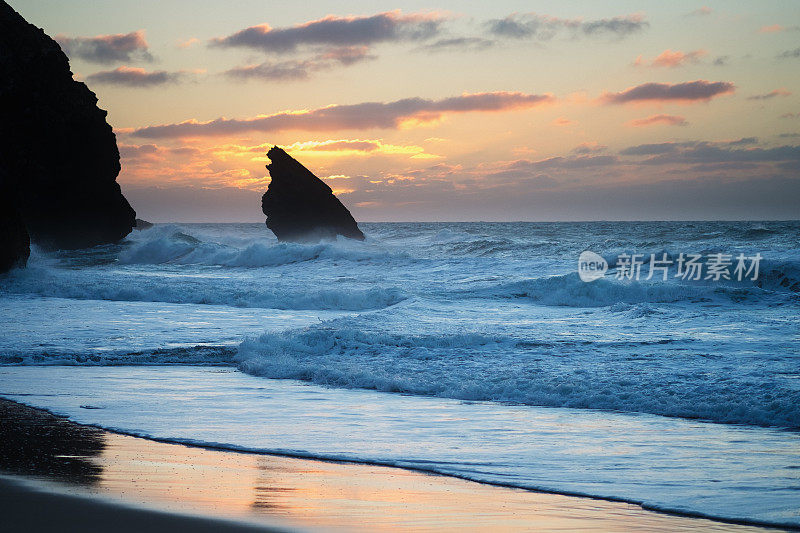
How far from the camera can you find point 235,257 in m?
41.2

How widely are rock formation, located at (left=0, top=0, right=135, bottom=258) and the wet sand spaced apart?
111 feet

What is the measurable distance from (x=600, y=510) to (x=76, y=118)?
47391mm

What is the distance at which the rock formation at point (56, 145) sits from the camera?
38.1m

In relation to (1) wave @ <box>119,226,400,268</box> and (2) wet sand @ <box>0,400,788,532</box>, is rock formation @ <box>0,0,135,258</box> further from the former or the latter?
(2) wet sand @ <box>0,400,788,532</box>

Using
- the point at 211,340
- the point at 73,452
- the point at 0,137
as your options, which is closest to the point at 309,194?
the point at 0,137

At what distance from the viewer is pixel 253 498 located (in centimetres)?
448

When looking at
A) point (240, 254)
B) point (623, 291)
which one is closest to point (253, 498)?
point (623, 291)

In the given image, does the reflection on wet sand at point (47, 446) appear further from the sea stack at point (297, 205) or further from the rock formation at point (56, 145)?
the sea stack at point (297, 205)

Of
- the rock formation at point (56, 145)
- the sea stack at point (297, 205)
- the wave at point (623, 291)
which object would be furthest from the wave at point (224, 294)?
the sea stack at point (297, 205)

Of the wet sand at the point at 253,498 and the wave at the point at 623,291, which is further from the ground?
the wave at the point at 623,291

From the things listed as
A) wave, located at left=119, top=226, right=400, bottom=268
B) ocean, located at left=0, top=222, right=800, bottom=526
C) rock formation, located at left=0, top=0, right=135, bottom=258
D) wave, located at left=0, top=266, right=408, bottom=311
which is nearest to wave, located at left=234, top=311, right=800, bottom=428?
ocean, located at left=0, top=222, right=800, bottom=526

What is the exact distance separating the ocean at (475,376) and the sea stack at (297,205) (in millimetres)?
35871

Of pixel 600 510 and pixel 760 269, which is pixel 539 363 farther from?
pixel 760 269

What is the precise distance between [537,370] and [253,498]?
5.78m
